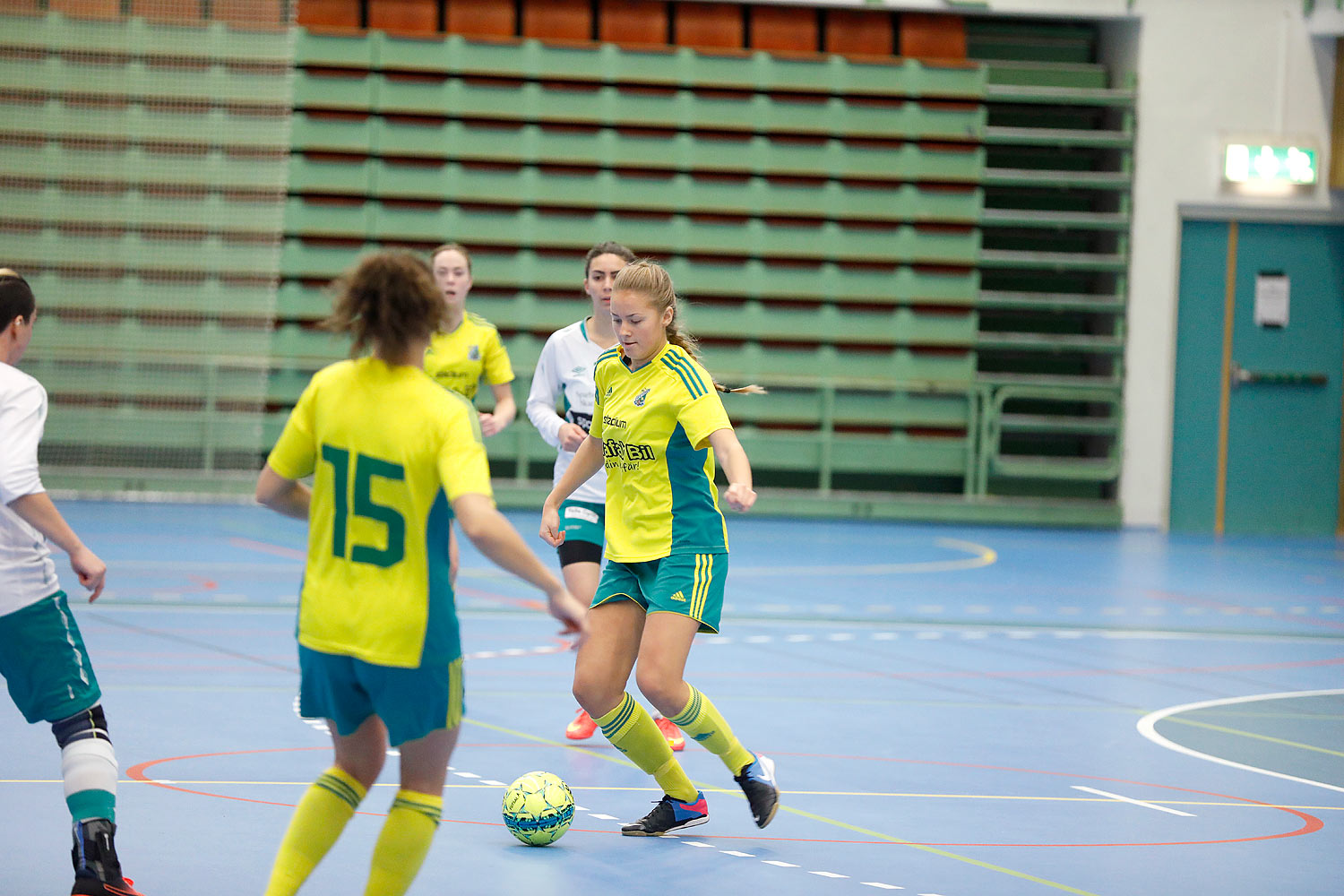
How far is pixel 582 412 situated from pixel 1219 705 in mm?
3062

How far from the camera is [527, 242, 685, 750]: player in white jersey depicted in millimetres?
5480

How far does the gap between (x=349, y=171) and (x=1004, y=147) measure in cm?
668

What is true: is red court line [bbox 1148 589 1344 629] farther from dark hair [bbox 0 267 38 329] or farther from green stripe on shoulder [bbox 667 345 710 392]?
dark hair [bbox 0 267 38 329]

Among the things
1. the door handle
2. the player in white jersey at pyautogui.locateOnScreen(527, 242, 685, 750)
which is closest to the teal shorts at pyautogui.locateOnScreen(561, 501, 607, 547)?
the player in white jersey at pyautogui.locateOnScreen(527, 242, 685, 750)

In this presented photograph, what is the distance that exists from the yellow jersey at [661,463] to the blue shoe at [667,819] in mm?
707

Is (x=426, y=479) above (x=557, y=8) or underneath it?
underneath

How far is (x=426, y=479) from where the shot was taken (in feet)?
9.36

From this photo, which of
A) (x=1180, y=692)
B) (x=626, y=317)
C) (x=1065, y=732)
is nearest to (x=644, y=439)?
(x=626, y=317)

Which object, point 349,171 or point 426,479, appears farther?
point 349,171

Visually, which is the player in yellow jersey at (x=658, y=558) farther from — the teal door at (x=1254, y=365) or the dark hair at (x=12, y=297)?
the teal door at (x=1254, y=365)

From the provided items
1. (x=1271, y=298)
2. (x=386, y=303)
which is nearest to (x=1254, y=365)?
(x=1271, y=298)

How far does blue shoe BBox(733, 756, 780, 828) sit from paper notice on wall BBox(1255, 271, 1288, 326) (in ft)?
41.3

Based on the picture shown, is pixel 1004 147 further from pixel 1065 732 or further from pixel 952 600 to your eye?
pixel 1065 732

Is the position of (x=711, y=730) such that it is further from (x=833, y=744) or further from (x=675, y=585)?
(x=833, y=744)
